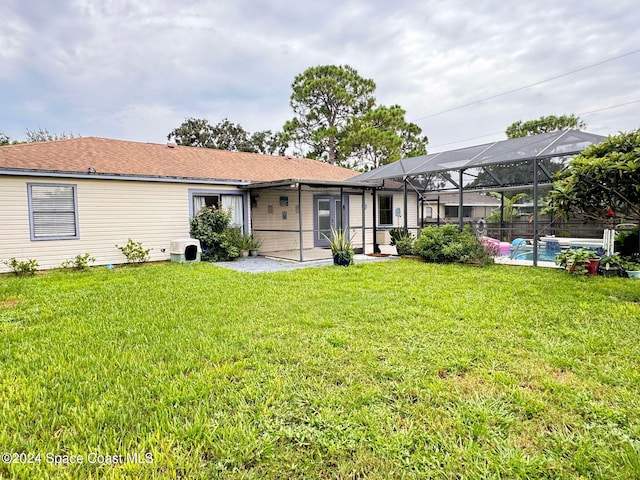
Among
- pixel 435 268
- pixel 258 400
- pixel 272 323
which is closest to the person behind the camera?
pixel 258 400

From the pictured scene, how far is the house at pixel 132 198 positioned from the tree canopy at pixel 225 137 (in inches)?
611

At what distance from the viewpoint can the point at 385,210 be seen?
15.9 m

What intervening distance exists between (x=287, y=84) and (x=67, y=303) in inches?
870

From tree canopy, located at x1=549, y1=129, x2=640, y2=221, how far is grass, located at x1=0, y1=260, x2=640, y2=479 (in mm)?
1779

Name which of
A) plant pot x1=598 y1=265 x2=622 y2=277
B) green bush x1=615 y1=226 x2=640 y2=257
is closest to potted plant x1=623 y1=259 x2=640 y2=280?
plant pot x1=598 y1=265 x2=622 y2=277

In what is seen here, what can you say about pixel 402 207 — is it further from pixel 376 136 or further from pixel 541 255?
pixel 376 136

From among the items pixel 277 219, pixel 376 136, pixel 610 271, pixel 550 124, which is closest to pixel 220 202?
pixel 277 219

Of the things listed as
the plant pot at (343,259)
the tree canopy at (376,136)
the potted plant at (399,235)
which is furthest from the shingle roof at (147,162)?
the tree canopy at (376,136)

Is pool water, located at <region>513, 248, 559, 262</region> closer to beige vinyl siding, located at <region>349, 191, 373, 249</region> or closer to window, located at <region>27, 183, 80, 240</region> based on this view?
beige vinyl siding, located at <region>349, 191, 373, 249</region>

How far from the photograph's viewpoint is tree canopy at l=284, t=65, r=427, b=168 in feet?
75.7

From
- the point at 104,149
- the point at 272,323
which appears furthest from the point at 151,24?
the point at 272,323

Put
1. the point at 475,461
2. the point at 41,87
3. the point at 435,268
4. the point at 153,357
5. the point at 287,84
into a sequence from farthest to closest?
the point at 287,84 < the point at 41,87 < the point at 435,268 < the point at 153,357 < the point at 475,461

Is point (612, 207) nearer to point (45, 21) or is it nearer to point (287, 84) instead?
point (45, 21)

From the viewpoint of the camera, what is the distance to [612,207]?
632 cm
